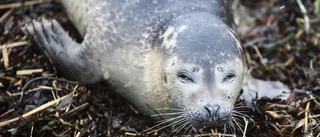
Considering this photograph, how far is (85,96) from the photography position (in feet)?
14.6

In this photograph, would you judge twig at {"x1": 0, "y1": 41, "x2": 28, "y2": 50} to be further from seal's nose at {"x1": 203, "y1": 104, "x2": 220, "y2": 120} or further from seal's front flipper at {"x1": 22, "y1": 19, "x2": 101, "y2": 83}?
seal's nose at {"x1": 203, "y1": 104, "x2": 220, "y2": 120}

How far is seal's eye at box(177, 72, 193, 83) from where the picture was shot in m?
3.87

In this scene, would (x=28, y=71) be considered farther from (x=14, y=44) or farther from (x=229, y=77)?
(x=229, y=77)

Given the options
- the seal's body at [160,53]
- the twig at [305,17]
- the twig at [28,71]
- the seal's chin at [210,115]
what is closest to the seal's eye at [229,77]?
the seal's body at [160,53]

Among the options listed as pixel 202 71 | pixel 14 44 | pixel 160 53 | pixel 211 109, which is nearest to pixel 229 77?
pixel 202 71

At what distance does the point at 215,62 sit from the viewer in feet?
12.7

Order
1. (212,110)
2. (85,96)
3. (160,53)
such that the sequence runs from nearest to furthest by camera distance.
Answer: (212,110) → (160,53) → (85,96)

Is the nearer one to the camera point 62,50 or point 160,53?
point 160,53

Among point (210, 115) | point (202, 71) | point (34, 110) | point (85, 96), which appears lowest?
Answer: point (34, 110)

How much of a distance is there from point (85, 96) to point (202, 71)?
3.30 ft

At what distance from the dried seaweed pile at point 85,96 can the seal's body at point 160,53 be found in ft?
0.45

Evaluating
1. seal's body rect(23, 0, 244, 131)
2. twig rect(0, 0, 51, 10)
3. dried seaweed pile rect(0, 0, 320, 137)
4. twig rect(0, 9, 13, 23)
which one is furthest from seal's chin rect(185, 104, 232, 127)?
twig rect(0, 0, 51, 10)

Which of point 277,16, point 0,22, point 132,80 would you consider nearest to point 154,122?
point 132,80

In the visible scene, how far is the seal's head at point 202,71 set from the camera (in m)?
3.76
